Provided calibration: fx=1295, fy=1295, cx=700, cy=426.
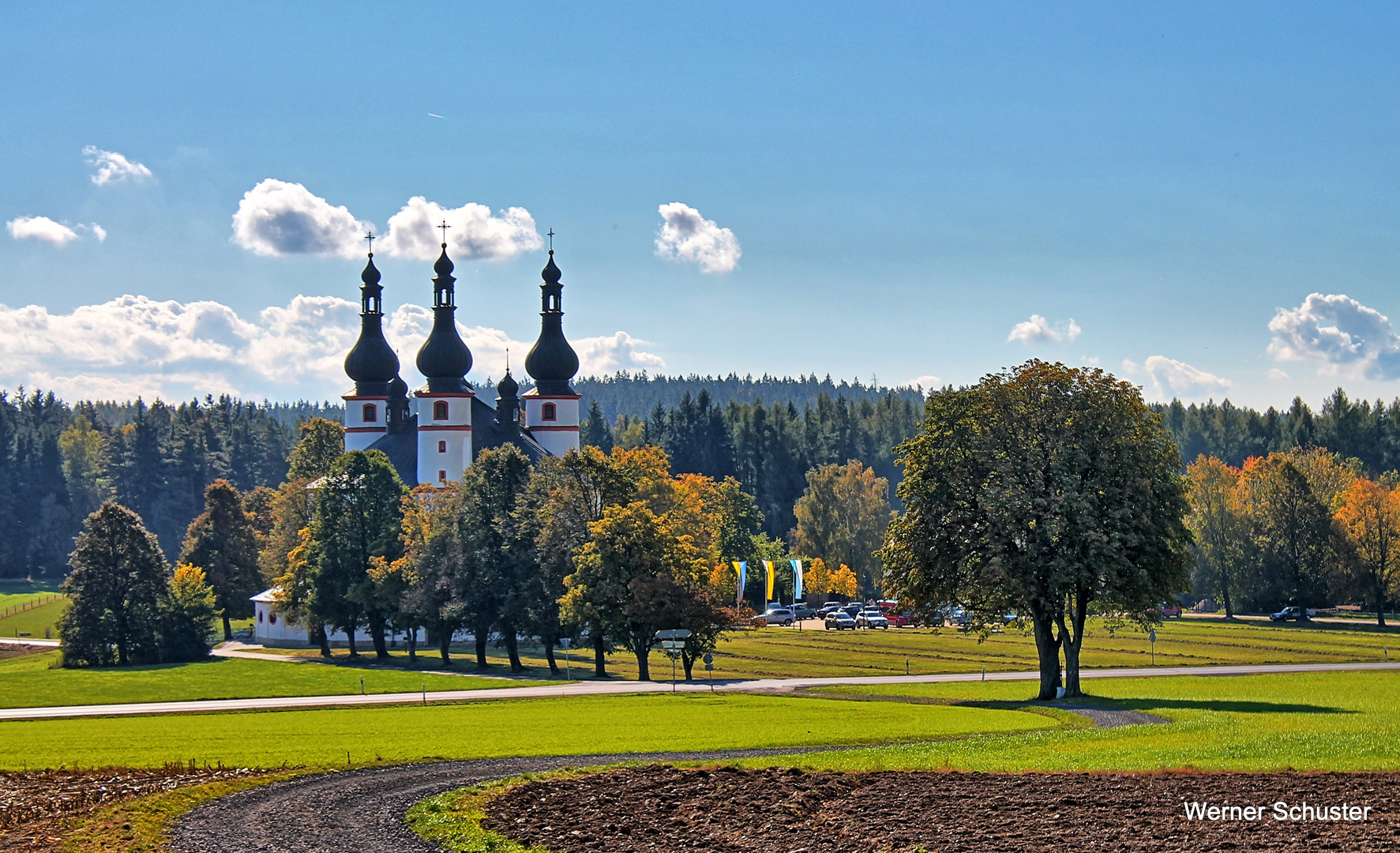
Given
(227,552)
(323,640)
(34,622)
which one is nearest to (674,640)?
(323,640)

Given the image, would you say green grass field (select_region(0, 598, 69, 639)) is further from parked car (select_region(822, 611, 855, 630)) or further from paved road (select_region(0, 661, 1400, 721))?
parked car (select_region(822, 611, 855, 630))

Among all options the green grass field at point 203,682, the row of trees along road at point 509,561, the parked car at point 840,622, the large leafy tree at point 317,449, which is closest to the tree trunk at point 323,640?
the row of trees along road at point 509,561

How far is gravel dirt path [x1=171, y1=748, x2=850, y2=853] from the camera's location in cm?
1961

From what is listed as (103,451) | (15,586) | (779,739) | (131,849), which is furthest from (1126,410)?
(103,451)

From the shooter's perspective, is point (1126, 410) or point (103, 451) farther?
point (103, 451)

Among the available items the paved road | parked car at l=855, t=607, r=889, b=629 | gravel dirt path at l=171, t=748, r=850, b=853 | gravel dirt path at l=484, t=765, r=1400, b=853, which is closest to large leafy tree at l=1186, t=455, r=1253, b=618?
parked car at l=855, t=607, r=889, b=629

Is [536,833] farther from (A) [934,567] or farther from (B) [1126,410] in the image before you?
(B) [1126,410]

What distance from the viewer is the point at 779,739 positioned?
31.5 meters

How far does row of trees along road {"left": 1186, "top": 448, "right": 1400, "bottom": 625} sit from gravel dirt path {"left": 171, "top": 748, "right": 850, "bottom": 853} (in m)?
80.7

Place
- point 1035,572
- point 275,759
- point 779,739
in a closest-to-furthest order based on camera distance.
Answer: point 275,759, point 779,739, point 1035,572

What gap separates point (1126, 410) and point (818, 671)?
22051mm

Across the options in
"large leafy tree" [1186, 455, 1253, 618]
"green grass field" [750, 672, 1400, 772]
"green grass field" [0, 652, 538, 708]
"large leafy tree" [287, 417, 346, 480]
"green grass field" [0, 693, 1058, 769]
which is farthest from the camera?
→ "large leafy tree" [287, 417, 346, 480]

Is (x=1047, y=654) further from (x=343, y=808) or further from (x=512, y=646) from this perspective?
(x=512, y=646)

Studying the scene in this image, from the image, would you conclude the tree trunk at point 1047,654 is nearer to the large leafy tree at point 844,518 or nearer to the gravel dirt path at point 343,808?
the gravel dirt path at point 343,808
